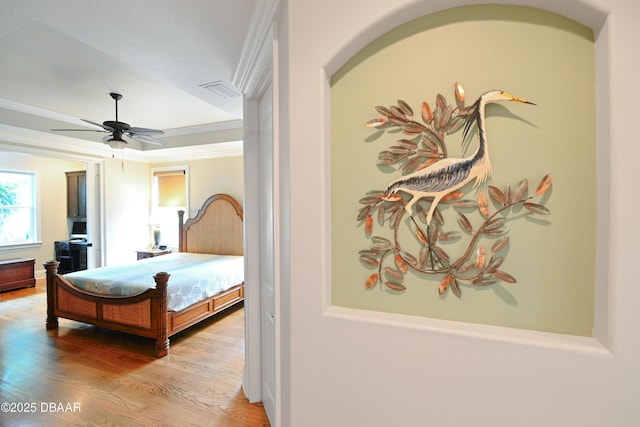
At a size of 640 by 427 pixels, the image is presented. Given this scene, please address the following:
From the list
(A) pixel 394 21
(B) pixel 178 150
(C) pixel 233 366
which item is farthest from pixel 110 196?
(A) pixel 394 21

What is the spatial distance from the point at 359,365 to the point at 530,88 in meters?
1.12

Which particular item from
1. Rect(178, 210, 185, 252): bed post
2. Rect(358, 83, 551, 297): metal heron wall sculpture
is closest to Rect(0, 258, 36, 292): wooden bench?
Rect(178, 210, 185, 252): bed post

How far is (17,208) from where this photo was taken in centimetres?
551

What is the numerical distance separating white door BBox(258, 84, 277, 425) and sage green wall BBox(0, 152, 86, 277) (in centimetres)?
632

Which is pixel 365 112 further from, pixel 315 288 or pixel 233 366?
pixel 233 366

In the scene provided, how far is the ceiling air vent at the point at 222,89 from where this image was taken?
229 centimetres

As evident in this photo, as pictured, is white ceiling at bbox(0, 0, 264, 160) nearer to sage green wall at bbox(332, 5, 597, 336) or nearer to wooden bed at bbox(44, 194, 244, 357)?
sage green wall at bbox(332, 5, 597, 336)

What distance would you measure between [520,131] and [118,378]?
10.4 ft

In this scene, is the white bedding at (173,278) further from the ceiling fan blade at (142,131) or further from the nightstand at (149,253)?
the ceiling fan blade at (142,131)

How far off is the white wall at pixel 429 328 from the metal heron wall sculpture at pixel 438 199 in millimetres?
171

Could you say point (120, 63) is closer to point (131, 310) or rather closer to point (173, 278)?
point (173, 278)

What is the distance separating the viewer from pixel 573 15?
2.84 ft

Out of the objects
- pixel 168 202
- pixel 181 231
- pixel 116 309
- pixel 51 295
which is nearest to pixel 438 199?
pixel 116 309

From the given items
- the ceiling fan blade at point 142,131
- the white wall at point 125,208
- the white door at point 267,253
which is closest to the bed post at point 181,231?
the white wall at point 125,208
